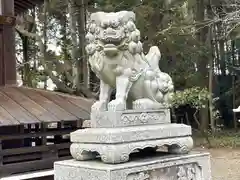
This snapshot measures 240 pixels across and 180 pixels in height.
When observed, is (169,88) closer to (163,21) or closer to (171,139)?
(171,139)

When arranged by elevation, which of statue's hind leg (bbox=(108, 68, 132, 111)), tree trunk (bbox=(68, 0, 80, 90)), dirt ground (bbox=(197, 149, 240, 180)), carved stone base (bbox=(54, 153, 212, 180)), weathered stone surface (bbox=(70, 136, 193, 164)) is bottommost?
dirt ground (bbox=(197, 149, 240, 180))

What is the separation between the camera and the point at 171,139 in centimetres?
407

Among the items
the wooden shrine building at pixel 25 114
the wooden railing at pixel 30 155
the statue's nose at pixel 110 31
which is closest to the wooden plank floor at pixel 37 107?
the wooden shrine building at pixel 25 114

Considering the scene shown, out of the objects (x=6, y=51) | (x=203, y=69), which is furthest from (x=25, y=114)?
(x=203, y=69)

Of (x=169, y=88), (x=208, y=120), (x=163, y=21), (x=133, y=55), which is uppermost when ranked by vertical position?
(x=163, y=21)

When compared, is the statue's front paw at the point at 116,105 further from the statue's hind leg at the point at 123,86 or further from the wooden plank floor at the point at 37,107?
the wooden plank floor at the point at 37,107

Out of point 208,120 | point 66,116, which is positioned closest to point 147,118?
point 66,116

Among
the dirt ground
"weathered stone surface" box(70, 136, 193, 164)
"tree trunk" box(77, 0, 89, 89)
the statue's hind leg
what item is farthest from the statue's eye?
"tree trunk" box(77, 0, 89, 89)

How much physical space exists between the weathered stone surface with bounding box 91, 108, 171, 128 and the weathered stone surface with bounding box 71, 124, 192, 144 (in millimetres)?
68

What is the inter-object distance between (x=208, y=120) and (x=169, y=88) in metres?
13.3

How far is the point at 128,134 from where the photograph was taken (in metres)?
3.67

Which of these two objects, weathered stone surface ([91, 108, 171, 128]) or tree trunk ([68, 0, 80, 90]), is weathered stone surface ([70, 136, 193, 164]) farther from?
tree trunk ([68, 0, 80, 90])

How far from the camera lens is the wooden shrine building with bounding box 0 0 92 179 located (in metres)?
6.43

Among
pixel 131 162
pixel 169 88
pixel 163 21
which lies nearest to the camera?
pixel 131 162
